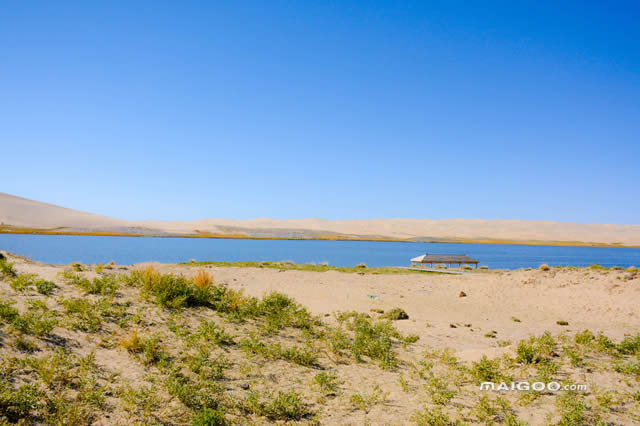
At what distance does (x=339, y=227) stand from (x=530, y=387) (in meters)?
173

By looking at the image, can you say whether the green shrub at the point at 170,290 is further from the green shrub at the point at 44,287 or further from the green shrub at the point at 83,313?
the green shrub at the point at 44,287

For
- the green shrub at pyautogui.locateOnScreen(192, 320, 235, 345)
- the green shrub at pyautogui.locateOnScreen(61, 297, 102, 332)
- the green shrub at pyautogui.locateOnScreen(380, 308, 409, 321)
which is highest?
the green shrub at pyautogui.locateOnScreen(61, 297, 102, 332)

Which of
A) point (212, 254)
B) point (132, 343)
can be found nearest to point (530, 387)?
point (132, 343)

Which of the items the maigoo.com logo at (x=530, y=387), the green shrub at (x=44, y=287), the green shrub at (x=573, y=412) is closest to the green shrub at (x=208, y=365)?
the green shrub at (x=44, y=287)

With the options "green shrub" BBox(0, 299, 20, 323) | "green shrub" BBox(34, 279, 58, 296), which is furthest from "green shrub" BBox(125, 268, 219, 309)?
"green shrub" BBox(0, 299, 20, 323)

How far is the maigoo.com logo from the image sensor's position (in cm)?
577

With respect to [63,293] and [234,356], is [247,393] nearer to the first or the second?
[234,356]

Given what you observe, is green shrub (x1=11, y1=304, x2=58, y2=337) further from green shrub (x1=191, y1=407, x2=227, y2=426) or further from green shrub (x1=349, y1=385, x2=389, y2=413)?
green shrub (x1=349, y1=385, x2=389, y2=413)

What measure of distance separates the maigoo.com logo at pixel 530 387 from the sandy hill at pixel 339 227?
117m

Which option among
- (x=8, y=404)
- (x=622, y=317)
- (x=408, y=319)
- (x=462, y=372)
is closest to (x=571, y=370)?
(x=462, y=372)

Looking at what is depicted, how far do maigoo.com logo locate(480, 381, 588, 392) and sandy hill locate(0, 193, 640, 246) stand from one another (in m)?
117

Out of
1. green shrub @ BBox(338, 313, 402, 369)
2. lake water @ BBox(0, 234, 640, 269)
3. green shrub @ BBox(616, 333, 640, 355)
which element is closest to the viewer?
green shrub @ BBox(338, 313, 402, 369)

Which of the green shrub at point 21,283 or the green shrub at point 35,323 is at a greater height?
the green shrub at point 21,283

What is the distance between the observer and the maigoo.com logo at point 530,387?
577cm
